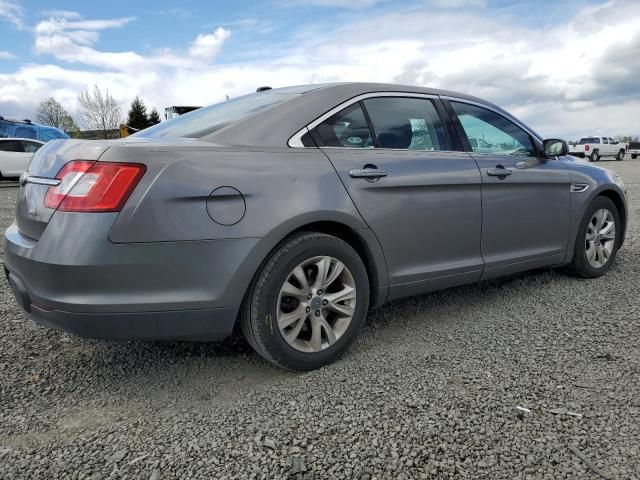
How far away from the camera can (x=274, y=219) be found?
252cm

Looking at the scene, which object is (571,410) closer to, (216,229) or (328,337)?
(328,337)

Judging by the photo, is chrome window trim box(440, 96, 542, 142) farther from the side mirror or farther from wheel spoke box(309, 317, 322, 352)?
wheel spoke box(309, 317, 322, 352)

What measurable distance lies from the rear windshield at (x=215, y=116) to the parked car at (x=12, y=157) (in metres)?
15.7

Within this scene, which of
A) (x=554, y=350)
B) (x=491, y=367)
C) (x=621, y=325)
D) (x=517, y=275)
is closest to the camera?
(x=491, y=367)

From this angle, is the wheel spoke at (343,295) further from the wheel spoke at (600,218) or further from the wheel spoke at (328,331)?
the wheel spoke at (600,218)

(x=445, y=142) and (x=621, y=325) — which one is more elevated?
(x=445, y=142)

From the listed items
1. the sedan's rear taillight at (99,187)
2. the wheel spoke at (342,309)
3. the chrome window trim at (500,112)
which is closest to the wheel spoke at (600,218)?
the chrome window trim at (500,112)

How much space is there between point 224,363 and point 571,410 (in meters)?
1.73

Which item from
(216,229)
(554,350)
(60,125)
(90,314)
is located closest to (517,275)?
(554,350)

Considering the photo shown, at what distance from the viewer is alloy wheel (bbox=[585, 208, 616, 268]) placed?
4461 millimetres

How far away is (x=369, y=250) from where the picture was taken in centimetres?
293

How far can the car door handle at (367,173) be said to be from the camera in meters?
2.85

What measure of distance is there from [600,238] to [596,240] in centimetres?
7

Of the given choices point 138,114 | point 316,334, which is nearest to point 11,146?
point 316,334
